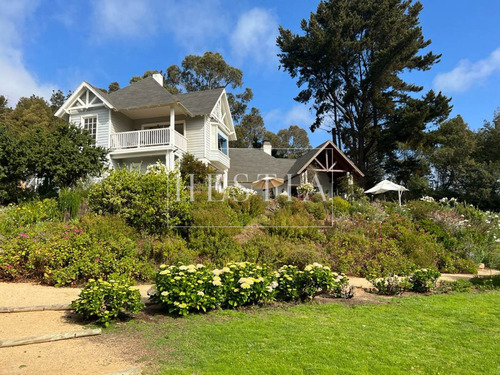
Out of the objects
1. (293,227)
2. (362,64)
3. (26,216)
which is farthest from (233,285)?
(362,64)

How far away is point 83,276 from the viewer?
25.8 feet

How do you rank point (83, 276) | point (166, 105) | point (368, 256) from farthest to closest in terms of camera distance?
point (166, 105) → point (368, 256) → point (83, 276)

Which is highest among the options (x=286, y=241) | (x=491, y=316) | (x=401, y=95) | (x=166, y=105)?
(x=401, y=95)

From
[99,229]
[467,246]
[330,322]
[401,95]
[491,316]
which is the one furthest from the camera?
[401,95]

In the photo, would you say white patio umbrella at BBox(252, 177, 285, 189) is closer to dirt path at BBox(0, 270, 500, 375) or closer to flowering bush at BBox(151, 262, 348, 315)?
flowering bush at BBox(151, 262, 348, 315)

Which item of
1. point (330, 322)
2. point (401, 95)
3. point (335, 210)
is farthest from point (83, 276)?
point (401, 95)

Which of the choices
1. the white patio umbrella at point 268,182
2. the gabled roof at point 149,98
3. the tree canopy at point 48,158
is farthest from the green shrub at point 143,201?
the gabled roof at point 149,98

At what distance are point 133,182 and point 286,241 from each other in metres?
5.33

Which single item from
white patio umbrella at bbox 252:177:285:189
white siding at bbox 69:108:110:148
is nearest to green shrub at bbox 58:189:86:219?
white siding at bbox 69:108:110:148

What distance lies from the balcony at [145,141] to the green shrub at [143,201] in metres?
7.26

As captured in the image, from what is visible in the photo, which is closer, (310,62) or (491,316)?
(491,316)

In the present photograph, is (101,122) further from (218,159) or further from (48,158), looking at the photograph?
(218,159)

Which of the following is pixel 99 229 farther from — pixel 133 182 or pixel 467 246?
pixel 467 246

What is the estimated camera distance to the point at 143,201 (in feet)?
34.9
